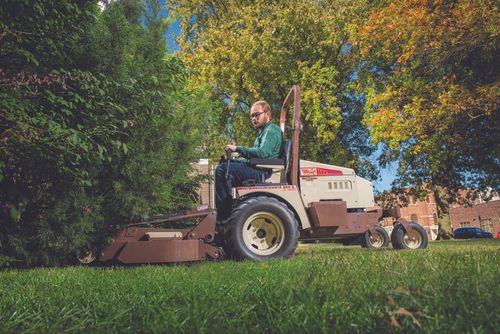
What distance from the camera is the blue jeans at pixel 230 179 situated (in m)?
5.54

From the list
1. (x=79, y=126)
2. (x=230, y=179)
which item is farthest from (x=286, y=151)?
(x=79, y=126)

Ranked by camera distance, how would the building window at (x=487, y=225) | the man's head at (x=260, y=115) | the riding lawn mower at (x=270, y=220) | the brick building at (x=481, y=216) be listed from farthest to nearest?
1. the building window at (x=487, y=225)
2. the brick building at (x=481, y=216)
3. the man's head at (x=260, y=115)
4. the riding lawn mower at (x=270, y=220)

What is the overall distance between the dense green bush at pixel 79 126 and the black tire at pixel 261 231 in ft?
4.44

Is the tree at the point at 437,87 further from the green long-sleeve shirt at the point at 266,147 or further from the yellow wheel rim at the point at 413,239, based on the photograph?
the green long-sleeve shirt at the point at 266,147

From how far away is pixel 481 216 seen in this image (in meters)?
49.8

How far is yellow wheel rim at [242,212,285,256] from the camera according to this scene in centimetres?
524

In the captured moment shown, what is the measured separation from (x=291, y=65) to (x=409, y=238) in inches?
504

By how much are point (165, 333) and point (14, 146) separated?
3039 mm

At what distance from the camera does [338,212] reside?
5727 mm

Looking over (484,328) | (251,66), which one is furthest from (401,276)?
(251,66)

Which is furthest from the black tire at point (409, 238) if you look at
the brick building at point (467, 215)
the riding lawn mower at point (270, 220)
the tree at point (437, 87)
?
the brick building at point (467, 215)

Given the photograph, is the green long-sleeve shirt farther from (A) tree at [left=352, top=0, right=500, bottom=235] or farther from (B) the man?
(A) tree at [left=352, top=0, right=500, bottom=235]

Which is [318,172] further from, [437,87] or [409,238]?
[437,87]

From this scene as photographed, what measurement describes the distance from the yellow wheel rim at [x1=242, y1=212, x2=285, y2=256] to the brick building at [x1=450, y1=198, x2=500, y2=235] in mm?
44787
